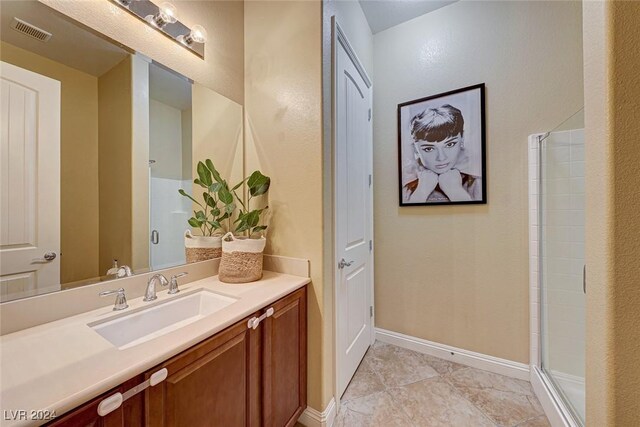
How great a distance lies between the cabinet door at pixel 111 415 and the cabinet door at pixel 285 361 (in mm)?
474

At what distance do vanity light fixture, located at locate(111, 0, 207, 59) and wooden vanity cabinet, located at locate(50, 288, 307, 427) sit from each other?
1450mm

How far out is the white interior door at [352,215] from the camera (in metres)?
1.55

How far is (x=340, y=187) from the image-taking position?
1576 millimetres

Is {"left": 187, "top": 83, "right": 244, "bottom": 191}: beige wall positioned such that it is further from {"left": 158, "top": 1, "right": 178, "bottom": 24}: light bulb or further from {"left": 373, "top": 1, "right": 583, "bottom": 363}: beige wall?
{"left": 373, "top": 1, "right": 583, "bottom": 363}: beige wall

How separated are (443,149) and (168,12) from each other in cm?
195

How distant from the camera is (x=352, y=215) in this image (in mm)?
1779

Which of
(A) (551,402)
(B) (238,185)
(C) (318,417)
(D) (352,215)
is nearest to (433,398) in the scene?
(A) (551,402)

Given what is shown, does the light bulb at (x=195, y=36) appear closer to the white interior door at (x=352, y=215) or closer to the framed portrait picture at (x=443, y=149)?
the white interior door at (x=352, y=215)

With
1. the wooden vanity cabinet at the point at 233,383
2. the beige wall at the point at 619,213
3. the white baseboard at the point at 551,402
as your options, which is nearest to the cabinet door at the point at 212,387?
the wooden vanity cabinet at the point at 233,383

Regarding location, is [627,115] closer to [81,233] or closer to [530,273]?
[530,273]

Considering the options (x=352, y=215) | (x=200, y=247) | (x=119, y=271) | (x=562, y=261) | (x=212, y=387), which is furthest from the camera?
(x=352, y=215)

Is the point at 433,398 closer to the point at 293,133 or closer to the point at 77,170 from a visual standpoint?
the point at 293,133

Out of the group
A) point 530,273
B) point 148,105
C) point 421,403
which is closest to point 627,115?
point 530,273

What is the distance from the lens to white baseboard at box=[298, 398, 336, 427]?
4.33ft
